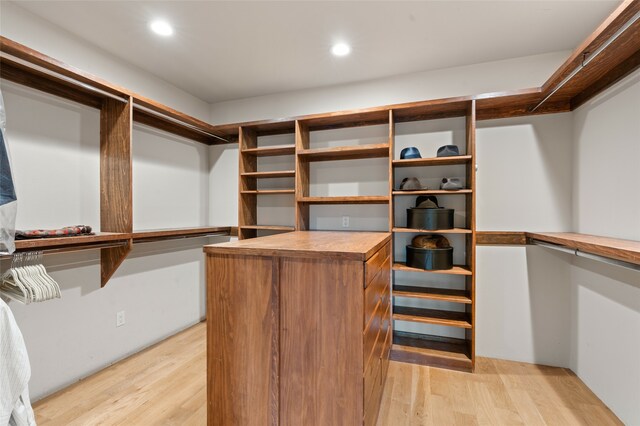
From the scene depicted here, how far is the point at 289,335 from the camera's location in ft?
4.24

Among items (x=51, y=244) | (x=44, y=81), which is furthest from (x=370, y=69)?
(x=51, y=244)

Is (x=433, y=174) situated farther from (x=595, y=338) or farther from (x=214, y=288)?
(x=214, y=288)

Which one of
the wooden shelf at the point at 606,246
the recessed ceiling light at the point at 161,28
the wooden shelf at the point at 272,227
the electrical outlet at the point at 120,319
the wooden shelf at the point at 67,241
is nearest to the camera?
the wooden shelf at the point at 606,246

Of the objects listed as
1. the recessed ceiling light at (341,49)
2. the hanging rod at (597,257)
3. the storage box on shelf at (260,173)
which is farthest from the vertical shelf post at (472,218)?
the storage box on shelf at (260,173)

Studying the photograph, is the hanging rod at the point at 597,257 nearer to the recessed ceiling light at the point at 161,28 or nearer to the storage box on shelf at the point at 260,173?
the storage box on shelf at the point at 260,173

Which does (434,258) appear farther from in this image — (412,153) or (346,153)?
(346,153)

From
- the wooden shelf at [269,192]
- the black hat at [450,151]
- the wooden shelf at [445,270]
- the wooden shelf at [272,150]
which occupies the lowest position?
the wooden shelf at [445,270]

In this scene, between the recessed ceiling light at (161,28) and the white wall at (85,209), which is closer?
the white wall at (85,209)

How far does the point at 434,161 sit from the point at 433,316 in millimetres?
1338

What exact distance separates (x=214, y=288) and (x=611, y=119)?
266 cm

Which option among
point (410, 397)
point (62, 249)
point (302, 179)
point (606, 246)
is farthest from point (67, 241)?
point (606, 246)

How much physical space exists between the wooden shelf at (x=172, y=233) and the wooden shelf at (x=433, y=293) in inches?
78.2

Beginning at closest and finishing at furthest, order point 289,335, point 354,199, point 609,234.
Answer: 1. point 289,335
2. point 609,234
3. point 354,199

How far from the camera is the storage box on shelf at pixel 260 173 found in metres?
3.09
